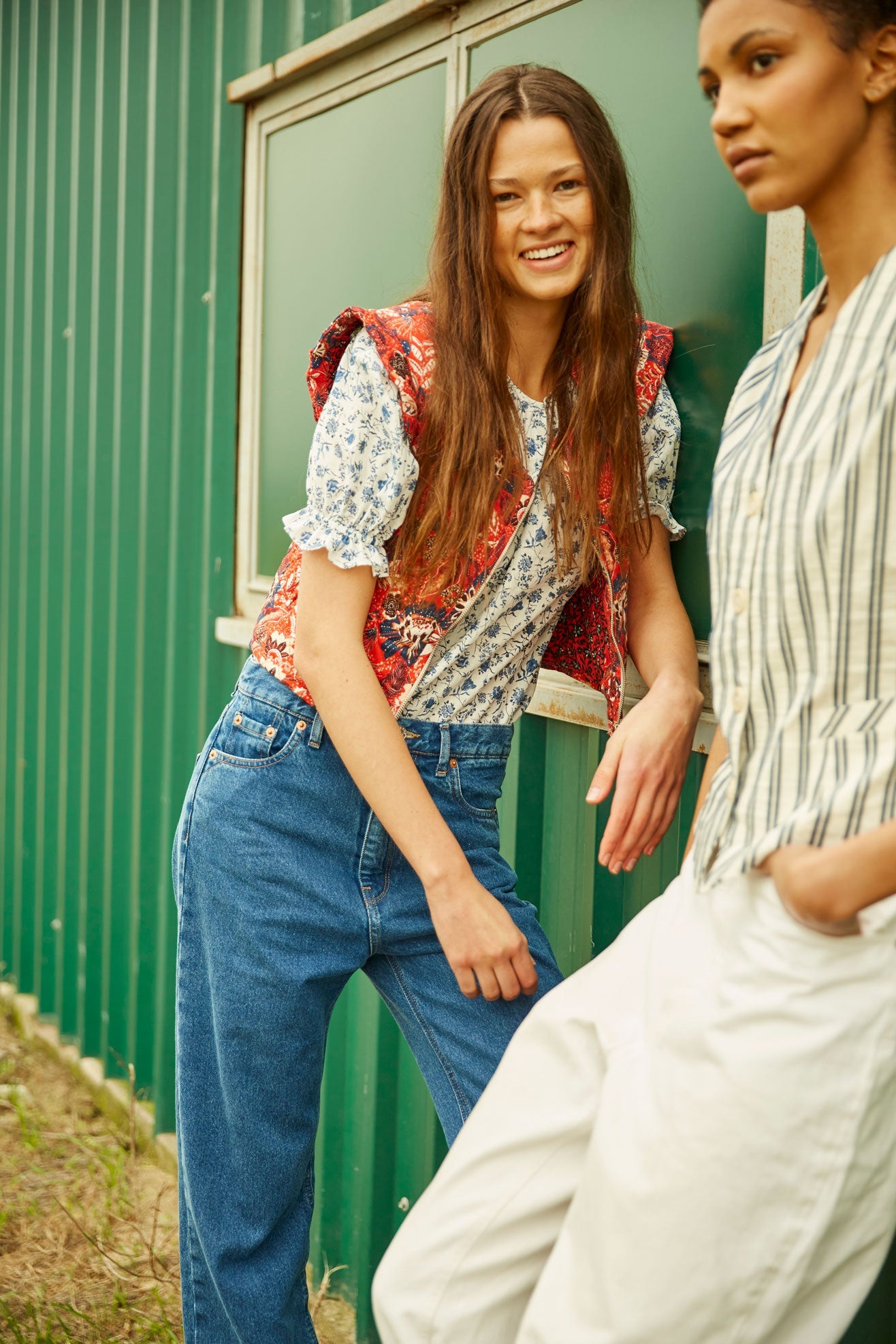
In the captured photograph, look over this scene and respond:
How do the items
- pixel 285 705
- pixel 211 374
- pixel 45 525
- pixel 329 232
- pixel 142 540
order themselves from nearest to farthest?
pixel 285 705, pixel 329 232, pixel 211 374, pixel 142 540, pixel 45 525

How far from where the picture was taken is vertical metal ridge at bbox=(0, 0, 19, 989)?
509 cm

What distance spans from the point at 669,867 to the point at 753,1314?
1.21m

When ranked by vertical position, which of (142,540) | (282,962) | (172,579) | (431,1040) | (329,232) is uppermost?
(329,232)

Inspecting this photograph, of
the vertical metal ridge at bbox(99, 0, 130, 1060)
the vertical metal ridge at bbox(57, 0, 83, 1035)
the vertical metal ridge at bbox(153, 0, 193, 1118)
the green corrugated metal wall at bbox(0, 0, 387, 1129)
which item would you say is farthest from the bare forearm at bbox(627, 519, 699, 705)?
the vertical metal ridge at bbox(57, 0, 83, 1035)

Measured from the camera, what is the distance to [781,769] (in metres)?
1.33

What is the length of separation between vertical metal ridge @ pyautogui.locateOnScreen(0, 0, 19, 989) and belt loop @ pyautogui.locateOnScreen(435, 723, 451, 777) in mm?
3581

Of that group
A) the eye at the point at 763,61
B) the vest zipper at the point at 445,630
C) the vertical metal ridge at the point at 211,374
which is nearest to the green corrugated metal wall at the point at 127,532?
the vertical metal ridge at the point at 211,374

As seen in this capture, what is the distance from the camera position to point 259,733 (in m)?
2.09

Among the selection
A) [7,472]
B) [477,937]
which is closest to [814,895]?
[477,937]

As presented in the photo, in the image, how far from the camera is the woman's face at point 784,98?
1282 millimetres

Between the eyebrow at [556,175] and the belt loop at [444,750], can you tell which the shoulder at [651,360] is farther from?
the belt loop at [444,750]

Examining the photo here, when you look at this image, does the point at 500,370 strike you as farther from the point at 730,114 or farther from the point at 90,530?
the point at 90,530

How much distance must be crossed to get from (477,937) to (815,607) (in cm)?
82

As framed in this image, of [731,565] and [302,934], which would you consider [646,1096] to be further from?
[302,934]
